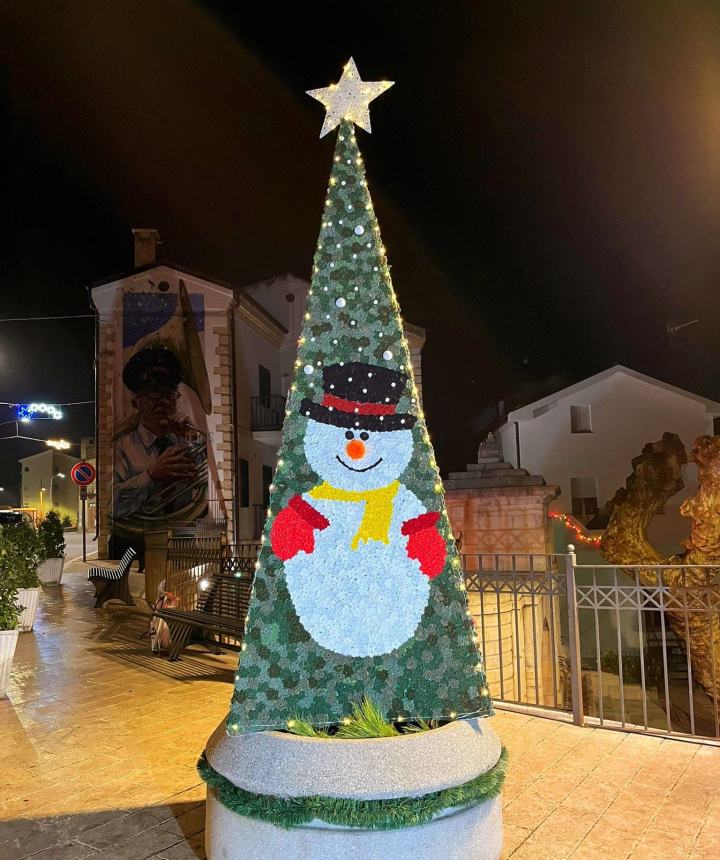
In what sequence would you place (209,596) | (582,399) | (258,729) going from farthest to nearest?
(582,399) < (209,596) < (258,729)

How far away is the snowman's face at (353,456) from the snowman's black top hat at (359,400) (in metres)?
0.05

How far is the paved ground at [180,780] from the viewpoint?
3701 millimetres

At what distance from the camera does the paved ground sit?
146 inches

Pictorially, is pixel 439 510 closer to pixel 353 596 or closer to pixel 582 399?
pixel 353 596

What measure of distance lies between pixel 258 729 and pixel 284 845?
57 cm

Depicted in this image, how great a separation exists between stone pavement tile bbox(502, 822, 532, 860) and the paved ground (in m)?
0.01

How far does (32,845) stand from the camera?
3727 mm

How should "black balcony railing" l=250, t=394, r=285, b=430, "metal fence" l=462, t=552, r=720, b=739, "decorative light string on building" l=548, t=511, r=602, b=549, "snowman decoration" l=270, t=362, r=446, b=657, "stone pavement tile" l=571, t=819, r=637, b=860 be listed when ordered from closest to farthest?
1. "stone pavement tile" l=571, t=819, r=637, b=860
2. "snowman decoration" l=270, t=362, r=446, b=657
3. "metal fence" l=462, t=552, r=720, b=739
4. "decorative light string on building" l=548, t=511, r=602, b=549
5. "black balcony railing" l=250, t=394, r=285, b=430

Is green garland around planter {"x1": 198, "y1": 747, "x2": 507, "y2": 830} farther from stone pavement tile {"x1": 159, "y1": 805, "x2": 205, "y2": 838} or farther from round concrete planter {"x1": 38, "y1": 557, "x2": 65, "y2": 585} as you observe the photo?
round concrete planter {"x1": 38, "y1": 557, "x2": 65, "y2": 585}

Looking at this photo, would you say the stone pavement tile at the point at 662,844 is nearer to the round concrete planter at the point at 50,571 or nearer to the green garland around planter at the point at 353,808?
the green garland around planter at the point at 353,808

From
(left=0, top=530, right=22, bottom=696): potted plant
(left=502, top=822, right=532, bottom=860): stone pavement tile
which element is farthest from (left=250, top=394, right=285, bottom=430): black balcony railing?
(left=502, top=822, right=532, bottom=860): stone pavement tile

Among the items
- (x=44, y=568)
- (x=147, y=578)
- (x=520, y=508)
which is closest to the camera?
(x=147, y=578)

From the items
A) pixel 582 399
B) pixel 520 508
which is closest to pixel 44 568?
pixel 520 508

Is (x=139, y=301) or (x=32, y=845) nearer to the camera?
(x=32, y=845)
